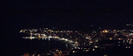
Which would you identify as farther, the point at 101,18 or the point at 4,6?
the point at 101,18

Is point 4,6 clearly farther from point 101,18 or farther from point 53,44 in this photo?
point 101,18

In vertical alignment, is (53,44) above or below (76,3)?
below

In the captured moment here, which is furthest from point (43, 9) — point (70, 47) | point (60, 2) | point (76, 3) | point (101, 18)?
point (101, 18)

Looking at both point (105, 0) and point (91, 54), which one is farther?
point (105, 0)

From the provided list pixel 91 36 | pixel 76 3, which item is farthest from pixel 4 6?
pixel 91 36

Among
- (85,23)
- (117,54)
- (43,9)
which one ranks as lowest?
(117,54)

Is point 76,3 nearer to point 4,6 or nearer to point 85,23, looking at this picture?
point 85,23

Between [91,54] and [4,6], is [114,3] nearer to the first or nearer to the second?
[91,54]

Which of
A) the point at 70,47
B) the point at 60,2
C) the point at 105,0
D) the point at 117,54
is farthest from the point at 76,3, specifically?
the point at 117,54

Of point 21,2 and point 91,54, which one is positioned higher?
point 21,2
